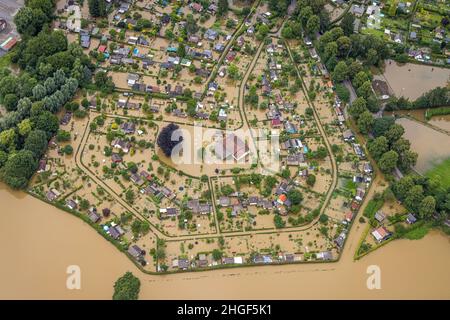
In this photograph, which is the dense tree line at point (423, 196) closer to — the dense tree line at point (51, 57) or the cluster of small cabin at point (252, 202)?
the cluster of small cabin at point (252, 202)

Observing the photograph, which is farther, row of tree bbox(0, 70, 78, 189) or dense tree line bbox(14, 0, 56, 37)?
dense tree line bbox(14, 0, 56, 37)

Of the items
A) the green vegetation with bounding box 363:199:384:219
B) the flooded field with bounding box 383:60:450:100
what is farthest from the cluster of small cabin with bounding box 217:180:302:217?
the flooded field with bounding box 383:60:450:100

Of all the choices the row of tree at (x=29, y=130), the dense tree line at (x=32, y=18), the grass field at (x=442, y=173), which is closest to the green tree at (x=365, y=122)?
the grass field at (x=442, y=173)

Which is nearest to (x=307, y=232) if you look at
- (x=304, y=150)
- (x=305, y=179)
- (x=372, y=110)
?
(x=305, y=179)

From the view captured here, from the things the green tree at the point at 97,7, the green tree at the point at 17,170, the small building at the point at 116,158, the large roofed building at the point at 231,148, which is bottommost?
the green tree at the point at 17,170

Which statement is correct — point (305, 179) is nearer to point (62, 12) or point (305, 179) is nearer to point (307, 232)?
point (307, 232)

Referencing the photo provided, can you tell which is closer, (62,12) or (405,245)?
(405,245)

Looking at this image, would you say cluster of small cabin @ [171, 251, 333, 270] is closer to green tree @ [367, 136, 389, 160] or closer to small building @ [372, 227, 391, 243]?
small building @ [372, 227, 391, 243]
